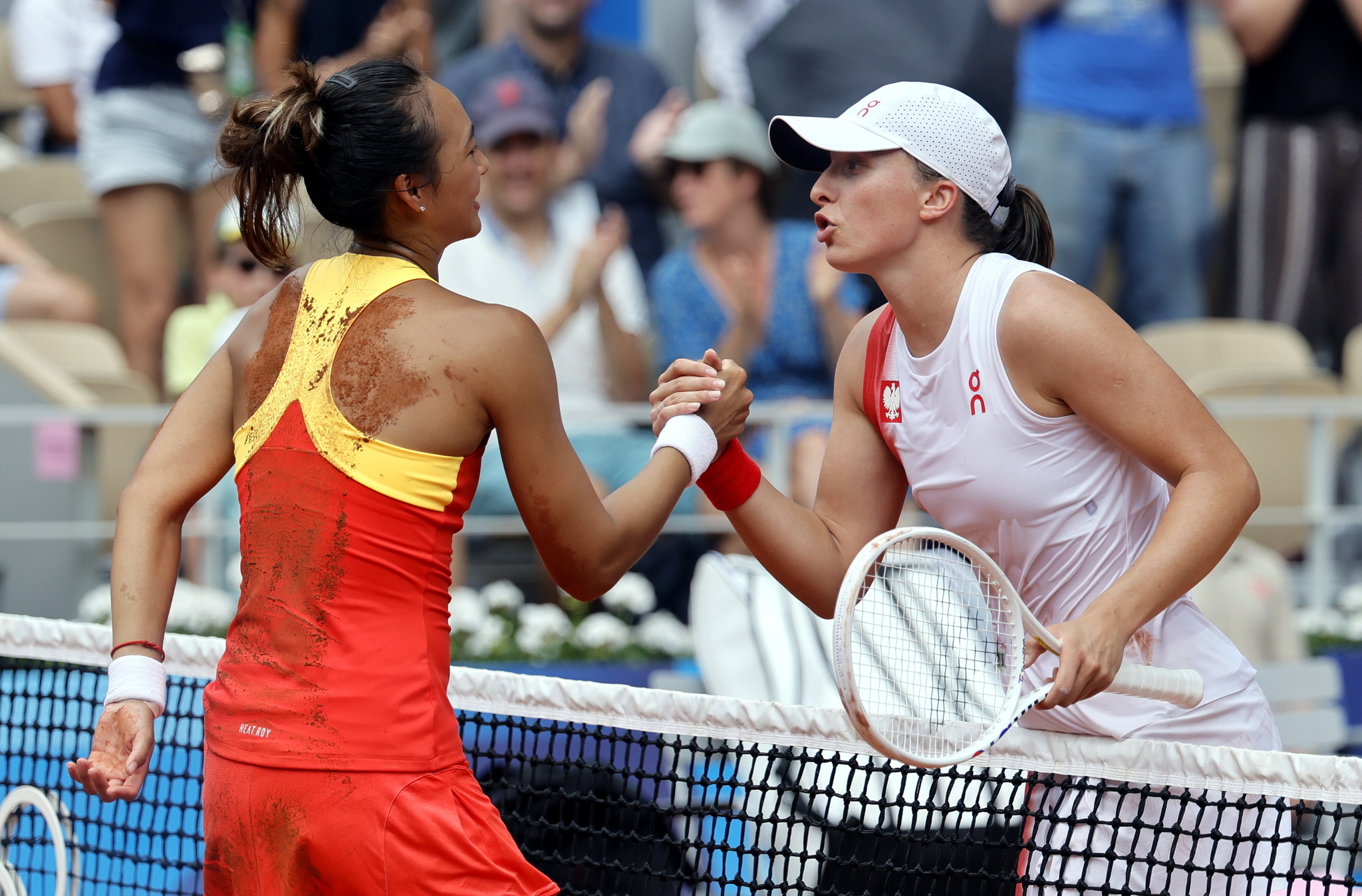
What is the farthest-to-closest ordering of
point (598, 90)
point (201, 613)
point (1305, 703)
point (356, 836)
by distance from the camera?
point (598, 90) < point (201, 613) < point (1305, 703) < point (356, 836)

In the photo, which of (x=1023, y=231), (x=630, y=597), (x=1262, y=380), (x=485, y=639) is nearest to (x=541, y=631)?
(x=485, y=639)

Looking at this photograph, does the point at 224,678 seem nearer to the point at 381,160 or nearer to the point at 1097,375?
the point at 381,160

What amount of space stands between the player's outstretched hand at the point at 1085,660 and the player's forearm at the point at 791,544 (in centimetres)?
59

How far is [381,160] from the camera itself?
204 centimetres

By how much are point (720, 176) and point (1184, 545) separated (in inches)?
166

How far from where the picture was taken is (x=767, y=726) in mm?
2609

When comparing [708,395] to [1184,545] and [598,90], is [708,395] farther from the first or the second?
[598,90]

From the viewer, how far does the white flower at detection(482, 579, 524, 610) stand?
18.4 feet

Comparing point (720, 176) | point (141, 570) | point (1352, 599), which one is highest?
point (720, 176)

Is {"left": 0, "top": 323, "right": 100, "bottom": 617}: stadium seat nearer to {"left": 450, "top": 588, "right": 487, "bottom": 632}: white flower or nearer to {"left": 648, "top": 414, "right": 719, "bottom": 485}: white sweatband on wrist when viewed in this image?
{"left": 450, "top": 588, "right": 487, "bottom": 632}: white flower

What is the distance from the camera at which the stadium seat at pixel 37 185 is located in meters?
7.69

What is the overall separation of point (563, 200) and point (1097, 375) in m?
4.50

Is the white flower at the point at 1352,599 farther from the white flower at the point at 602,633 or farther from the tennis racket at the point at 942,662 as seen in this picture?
the tennis racket at the point at 942,662

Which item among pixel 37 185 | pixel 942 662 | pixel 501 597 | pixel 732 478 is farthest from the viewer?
pixel 37 185
